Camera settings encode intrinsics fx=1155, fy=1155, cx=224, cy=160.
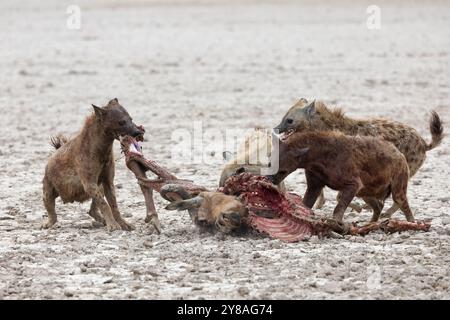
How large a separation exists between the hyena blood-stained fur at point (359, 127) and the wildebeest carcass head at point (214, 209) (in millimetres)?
1114

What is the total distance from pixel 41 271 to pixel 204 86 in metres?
9.87

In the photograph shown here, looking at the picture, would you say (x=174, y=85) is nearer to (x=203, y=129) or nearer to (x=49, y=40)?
(x=203, y=129)

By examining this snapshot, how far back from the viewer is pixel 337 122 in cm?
841

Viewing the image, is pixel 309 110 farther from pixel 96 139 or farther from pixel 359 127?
pixel 96 139

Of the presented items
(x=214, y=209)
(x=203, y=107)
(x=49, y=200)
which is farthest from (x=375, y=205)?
(x=203, y=107)

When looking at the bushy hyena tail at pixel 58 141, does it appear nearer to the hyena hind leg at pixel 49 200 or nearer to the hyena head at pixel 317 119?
the hyena hind leg at pixel 49 200

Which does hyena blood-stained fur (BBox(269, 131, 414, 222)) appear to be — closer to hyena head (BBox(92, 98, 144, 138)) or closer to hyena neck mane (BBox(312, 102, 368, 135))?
A: hyena neck mane (BBox(312, 102, 368, 135))

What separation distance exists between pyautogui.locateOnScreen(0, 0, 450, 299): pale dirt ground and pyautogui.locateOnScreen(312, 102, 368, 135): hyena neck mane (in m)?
0.78

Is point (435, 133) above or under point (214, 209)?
above

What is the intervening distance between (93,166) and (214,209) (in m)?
0.99

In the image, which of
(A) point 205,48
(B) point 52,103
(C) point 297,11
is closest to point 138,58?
(A) point 205,48

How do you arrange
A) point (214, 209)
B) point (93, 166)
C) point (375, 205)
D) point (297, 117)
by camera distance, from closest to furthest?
point (214, 209) → point (93, 166) → point (375, 205) → point (297, 117)

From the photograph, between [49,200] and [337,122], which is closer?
Answer: [49,200]
